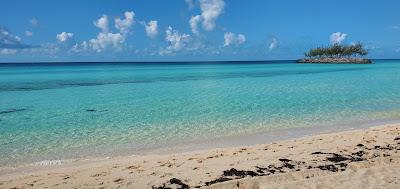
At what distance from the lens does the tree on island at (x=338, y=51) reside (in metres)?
123

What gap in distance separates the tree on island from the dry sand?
401 ft

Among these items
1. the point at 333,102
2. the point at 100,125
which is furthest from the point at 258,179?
the point at 333,102

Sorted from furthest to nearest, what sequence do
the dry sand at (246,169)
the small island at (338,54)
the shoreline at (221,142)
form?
the small island at (338,54) → the shoreline at (221,142) → the dry sand at (246,169)

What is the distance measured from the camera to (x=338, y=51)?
129 metres

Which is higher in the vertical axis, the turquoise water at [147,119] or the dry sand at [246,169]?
the dry sand at [246,169]

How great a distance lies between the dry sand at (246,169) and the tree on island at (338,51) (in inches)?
4816

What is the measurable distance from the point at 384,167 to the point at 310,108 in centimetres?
1101

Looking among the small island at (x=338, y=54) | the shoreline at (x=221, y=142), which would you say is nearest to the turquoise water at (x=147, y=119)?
the shoreline at (x=221, y=142)

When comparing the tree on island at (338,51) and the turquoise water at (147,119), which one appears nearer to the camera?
the turquoise water at (147,119)

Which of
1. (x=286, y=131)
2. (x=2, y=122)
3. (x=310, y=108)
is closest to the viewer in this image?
(x=286, y=131)

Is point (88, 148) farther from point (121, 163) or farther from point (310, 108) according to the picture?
point (310, 108)

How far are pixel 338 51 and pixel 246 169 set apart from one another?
427 ft

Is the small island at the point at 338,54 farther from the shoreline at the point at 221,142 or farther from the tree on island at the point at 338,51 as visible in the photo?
the shoreline at the point at 221,142

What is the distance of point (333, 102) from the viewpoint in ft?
67.1
